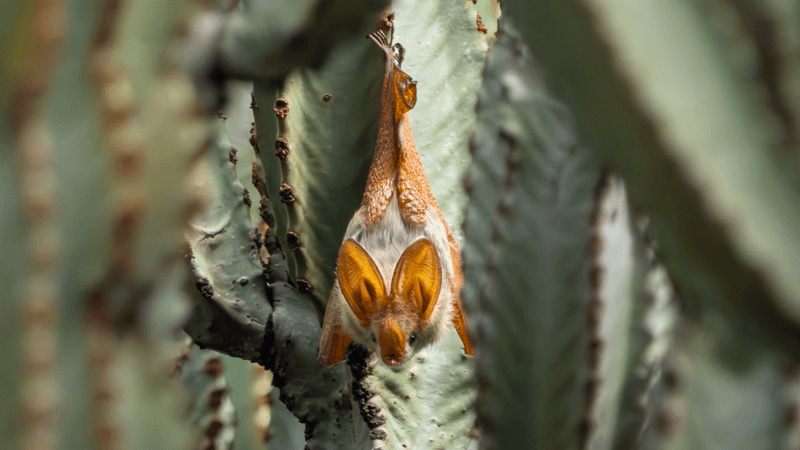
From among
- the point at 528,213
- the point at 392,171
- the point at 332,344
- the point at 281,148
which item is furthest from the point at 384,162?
the point at 528,213

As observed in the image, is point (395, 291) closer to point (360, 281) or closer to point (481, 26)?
point (360, 281)

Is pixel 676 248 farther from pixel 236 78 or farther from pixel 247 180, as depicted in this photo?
pixel 247 180

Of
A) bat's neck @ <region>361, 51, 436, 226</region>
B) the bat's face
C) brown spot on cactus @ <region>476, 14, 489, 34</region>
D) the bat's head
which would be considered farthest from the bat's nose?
brown spot on cactus @ <region>476, 14, 489, 34</region>

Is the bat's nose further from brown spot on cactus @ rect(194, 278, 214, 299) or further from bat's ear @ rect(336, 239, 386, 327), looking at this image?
brown spot on cactus @ rect(194, 278, 214, 299)

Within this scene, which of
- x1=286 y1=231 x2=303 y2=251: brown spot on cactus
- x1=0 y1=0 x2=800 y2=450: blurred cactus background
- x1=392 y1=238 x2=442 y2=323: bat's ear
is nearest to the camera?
x1=0 y1=0 x2=800 y2=450: blurred cactus background

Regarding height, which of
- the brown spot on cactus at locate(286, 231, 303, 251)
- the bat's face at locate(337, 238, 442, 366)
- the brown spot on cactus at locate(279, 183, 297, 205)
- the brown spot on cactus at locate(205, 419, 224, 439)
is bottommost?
the brown spot on cactus at locate(205, 419, 224, 439)

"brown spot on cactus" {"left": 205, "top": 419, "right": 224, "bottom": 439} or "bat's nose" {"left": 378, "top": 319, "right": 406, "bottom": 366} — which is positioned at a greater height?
"bat's nose" {"left": 378, "top": 319, "right": 406, "bottom": 366}

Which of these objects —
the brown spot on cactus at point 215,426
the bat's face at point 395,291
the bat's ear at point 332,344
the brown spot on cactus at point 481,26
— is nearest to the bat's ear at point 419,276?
the bat's face at point 395,291
